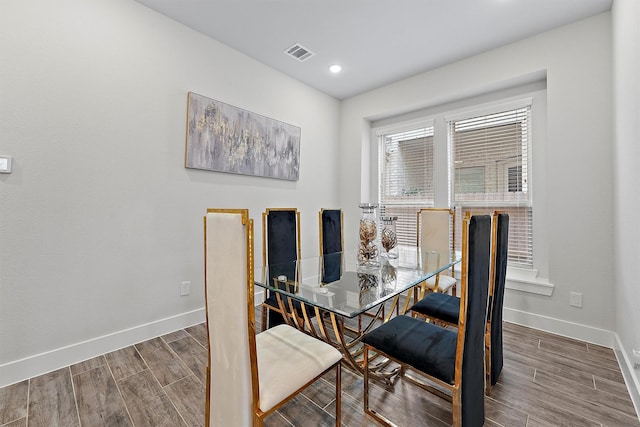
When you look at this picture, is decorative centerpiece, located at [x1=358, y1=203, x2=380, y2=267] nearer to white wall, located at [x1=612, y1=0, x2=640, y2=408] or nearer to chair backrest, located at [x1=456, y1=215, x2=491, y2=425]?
chair backrest, located at [x1=456, y1=215, x2=491, y2=425]

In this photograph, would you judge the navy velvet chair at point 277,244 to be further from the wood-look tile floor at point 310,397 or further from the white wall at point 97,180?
the white wall at point 97,180

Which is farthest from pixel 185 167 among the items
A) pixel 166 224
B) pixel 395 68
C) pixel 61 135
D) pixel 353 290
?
pixel 395 68

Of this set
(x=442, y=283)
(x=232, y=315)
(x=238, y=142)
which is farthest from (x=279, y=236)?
(x=442, y=283)

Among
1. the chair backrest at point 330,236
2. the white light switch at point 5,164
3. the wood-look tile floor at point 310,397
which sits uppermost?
the white light switch at point 5,164

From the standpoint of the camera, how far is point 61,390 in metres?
1.69

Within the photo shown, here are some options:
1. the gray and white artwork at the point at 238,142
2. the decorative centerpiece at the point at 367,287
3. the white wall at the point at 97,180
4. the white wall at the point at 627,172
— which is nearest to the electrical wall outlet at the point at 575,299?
the white wall at the point at 627,172

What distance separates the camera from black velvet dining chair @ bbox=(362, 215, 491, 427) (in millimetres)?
1120

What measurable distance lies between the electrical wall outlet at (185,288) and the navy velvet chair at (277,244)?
2.75 feet

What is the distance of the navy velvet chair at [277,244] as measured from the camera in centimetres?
214

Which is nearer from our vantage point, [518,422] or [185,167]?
[518,422]

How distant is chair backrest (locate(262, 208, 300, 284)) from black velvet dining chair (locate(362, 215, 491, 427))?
110 cm

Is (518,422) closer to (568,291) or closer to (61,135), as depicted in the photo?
(568,291)

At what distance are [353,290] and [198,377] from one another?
1.25m

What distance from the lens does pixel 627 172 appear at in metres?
1.75
